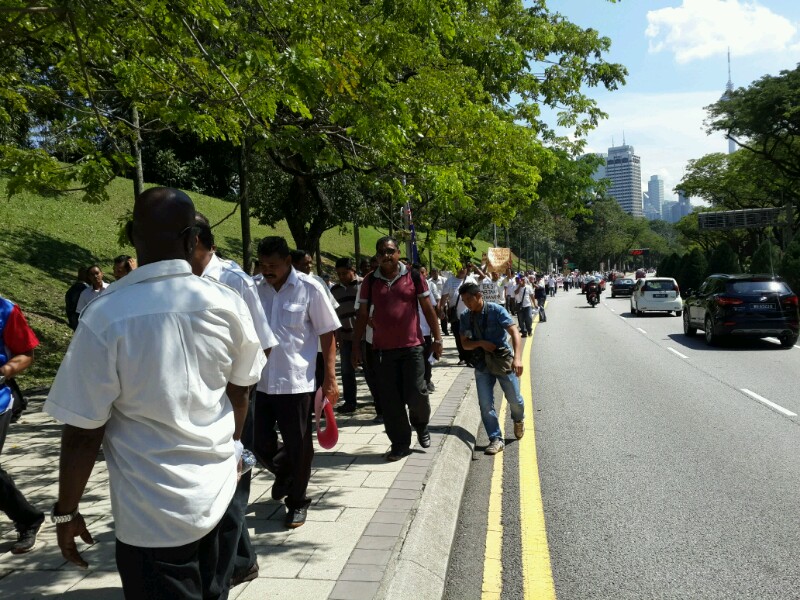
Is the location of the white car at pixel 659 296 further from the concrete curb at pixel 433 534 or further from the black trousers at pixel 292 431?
the black trousers at pixel 292 431

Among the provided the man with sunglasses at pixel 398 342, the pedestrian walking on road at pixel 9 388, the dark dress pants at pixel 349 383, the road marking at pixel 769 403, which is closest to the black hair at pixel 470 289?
the man with sunglasses at pixel 398 342

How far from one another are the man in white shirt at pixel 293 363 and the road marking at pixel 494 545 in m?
1.18

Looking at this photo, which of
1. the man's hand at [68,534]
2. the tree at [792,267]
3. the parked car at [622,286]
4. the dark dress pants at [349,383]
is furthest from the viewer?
the parked car at [622,286]

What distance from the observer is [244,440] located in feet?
13.3

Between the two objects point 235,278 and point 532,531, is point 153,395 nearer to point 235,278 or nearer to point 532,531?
point 235,278

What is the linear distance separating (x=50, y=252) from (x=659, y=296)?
20684 mm

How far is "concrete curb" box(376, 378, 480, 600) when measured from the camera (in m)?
3.61

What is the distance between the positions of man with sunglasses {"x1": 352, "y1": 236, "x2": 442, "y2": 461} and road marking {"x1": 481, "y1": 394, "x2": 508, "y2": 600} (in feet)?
2.84

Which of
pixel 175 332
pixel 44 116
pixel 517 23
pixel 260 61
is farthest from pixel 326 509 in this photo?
pixel 517 23

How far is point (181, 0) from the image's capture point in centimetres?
607

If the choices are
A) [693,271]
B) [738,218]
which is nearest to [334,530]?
[738,218]

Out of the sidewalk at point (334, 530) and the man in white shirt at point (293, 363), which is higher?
the man in white shirt at point (293, 363)

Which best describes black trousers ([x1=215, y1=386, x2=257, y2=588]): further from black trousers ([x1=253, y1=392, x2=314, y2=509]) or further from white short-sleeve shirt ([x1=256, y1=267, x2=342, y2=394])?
white short-sleeve shirt ([x1=256, y1=267, x2=342, y2=394])

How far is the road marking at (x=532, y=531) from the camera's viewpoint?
3828mm
